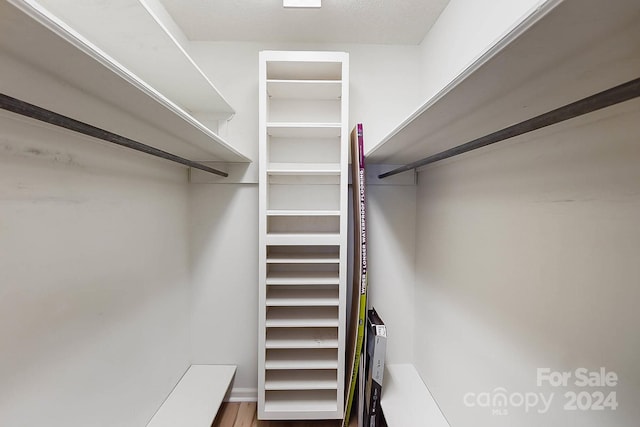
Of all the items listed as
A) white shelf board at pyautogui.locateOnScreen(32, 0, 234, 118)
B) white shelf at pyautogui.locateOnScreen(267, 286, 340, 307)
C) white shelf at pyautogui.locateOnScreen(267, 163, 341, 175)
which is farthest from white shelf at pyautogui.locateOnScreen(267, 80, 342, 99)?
white shelf at pyautogui.locateOnScreen(267, 286, 340, 307)

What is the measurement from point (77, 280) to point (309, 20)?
1713 mm

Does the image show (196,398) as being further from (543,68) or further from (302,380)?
(543,68)

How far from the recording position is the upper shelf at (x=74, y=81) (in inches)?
18.1

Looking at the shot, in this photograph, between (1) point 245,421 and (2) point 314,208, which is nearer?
(1) point 245,421

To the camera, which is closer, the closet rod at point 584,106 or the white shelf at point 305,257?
the closet rod at point 584,106

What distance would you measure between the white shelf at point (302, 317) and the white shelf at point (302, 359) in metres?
0.23

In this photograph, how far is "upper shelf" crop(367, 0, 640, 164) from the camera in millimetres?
428

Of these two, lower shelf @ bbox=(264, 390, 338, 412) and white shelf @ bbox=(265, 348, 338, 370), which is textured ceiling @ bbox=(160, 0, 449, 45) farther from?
lower shelf @ bbox=(264, 390, 338, 412)

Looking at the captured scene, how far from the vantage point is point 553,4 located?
387 millimetres

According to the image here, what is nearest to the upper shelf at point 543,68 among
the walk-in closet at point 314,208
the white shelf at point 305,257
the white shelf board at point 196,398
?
the walk-in closet at point 314,208

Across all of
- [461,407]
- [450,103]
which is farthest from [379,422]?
[450,103]

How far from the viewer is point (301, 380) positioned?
63.8 inches

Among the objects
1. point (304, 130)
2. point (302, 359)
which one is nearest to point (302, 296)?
point (302, 359)

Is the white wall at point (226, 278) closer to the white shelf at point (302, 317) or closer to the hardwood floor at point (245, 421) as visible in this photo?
the hardwood floor at point (245, 421)
